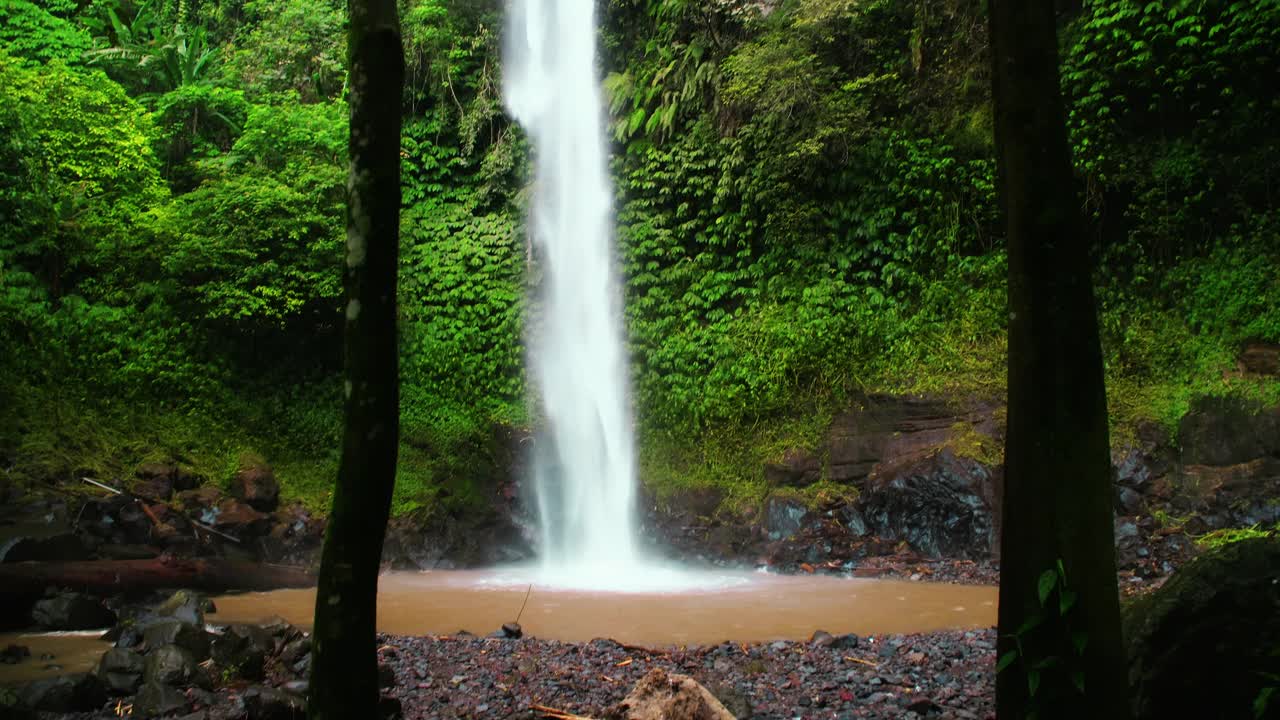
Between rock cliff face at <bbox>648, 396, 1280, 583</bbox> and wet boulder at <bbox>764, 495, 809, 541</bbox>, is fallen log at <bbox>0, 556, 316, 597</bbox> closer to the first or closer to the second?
rock cliff face at <bbox>648, 396, 1280, 583</bbox>

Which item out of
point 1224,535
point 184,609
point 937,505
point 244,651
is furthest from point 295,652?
point 1224,535

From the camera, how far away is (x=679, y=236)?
14.9 m

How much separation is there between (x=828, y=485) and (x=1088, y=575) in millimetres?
8303

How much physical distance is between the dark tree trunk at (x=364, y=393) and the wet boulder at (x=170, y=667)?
86.7 inches

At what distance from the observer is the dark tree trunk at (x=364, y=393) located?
3.10 m

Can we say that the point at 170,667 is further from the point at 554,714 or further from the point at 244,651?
the point at 554,714

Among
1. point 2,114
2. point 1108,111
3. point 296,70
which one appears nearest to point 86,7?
point 296,70

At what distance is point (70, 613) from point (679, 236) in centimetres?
1071

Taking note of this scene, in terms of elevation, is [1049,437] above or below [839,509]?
above

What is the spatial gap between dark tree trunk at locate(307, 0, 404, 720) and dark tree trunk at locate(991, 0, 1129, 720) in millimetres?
2470

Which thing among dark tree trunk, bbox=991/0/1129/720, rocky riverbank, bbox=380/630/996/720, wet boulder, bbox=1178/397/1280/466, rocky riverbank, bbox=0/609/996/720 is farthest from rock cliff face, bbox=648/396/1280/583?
dark tree trunk, bbox=991/0/1129/720

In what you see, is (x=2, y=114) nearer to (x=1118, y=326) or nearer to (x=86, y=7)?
(x=86, y=7)

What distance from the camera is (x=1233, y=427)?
938 centimetres

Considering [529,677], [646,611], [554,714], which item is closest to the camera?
[554,714]
